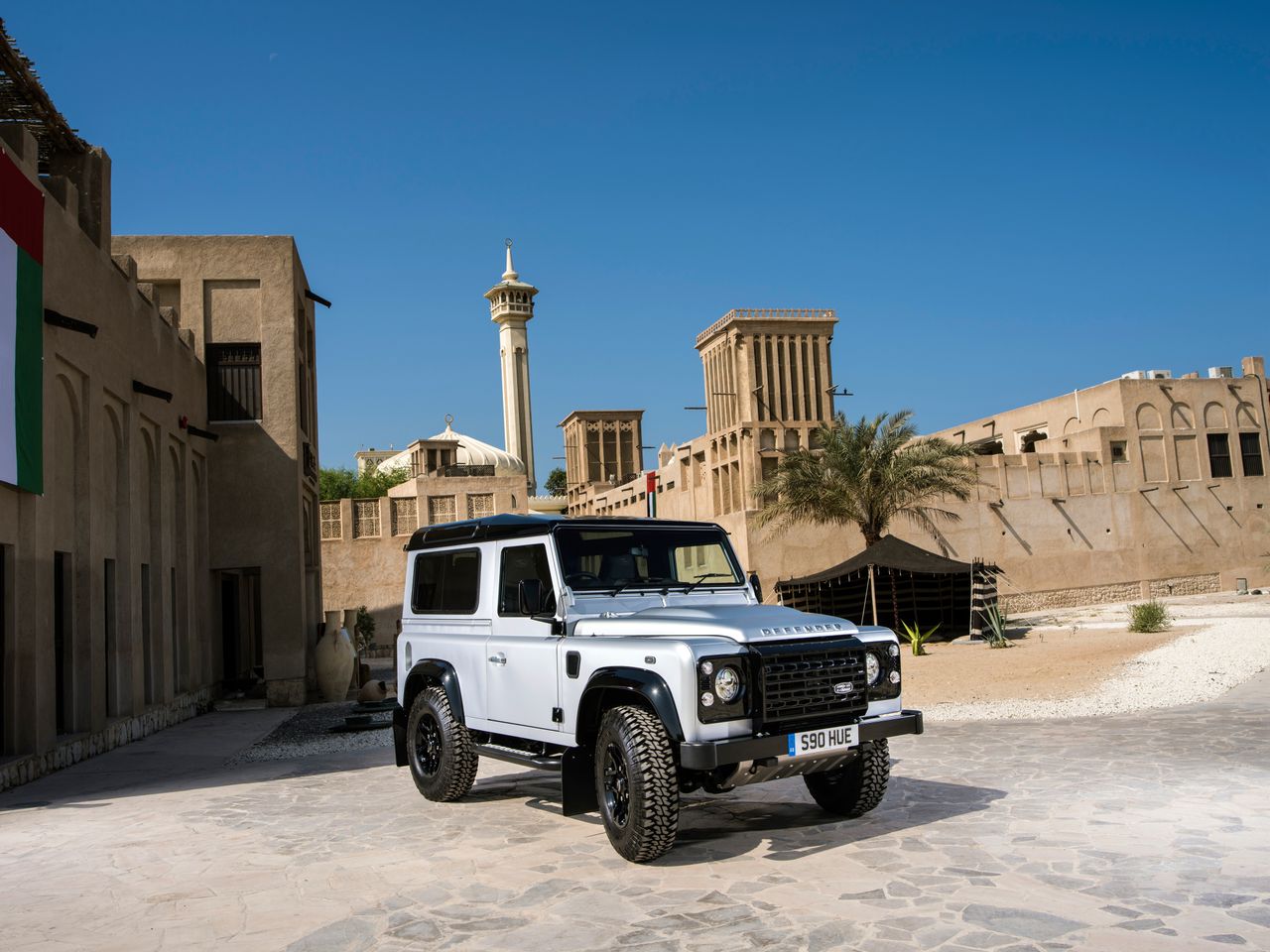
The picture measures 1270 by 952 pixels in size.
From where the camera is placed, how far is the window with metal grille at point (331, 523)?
42.7 meters

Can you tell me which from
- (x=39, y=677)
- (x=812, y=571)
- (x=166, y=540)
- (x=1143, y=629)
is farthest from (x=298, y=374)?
(x=812, y=571)

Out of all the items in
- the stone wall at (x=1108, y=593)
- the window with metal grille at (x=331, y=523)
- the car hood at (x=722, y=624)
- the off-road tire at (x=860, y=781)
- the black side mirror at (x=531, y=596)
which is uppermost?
the window with metal grille at (x=331, y=523)

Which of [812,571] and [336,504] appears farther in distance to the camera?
[336,504]

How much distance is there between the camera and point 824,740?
673 cm

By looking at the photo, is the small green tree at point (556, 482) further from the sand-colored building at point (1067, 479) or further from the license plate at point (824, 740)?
the license plate at point (824, 740)

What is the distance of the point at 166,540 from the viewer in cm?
1758

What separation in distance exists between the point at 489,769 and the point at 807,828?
4434 mm

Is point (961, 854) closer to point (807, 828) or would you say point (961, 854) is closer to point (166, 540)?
point (807, 828)

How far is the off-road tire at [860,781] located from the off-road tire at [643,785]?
5.13 feet

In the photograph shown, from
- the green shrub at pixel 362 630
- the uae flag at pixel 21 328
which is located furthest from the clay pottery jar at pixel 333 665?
the uae flag at pixel 21 328

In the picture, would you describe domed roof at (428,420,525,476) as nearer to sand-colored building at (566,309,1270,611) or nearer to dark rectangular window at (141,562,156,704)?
sand-colored building at (566,309,1270,611)

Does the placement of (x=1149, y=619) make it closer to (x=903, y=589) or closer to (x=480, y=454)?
(x=903, y=589)

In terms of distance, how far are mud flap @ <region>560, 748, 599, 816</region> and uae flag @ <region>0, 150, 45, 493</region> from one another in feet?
22.7

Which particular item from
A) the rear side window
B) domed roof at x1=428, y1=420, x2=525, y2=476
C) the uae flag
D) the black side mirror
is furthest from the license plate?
domed roof at x1=428, y1=420, x2=525, y2=476
